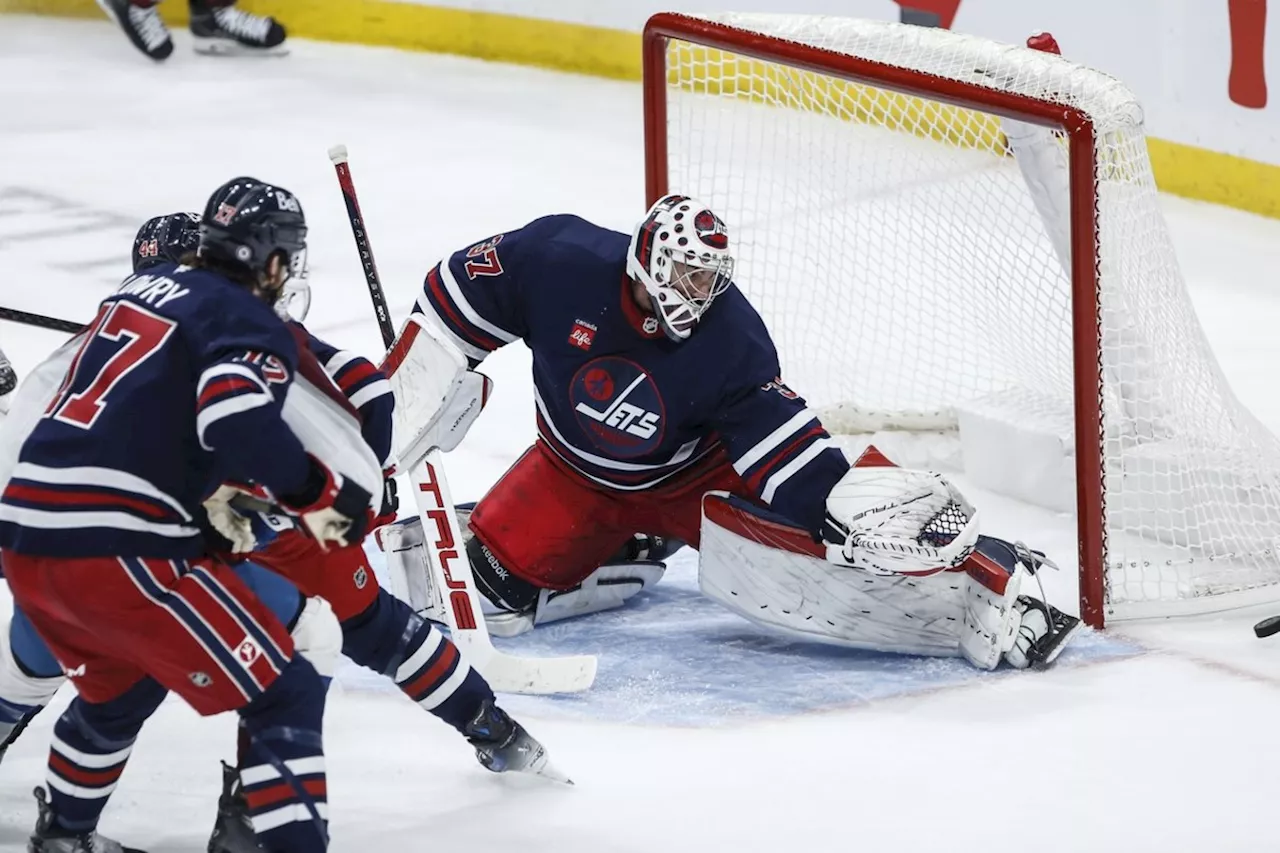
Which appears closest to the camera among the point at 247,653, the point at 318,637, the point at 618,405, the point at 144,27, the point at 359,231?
the point at 247,653

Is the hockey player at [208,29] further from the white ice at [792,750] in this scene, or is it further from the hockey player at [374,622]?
the hockey player at [374,622]

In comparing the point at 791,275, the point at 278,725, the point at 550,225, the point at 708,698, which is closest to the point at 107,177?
the point at 791,275

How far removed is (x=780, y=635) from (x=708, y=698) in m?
0.29

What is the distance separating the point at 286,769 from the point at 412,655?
1.29 ft

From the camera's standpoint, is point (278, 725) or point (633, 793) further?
point (633, 793)

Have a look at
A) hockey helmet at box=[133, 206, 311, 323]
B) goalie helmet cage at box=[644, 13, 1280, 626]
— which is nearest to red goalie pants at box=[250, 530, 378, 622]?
hockey helmet at box=[133, 206, 311, 323]

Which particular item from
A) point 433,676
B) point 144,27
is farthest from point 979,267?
point 144,27

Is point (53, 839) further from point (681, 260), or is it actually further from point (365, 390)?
point (681, 260)

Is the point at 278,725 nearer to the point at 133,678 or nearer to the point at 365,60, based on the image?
the point at 133,678

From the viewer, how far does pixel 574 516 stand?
132 inches

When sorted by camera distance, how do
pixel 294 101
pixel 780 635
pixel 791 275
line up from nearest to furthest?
pixel 780 635 → pixel 791 275 → pixel 294 101

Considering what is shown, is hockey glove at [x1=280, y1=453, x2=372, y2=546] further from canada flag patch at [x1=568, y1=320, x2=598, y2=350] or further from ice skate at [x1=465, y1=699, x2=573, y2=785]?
canada flag patch at [x1=568, y1=320, x2=598, y2=350]

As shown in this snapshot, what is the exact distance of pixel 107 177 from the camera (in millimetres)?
6320

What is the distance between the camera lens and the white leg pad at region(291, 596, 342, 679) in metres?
2.32
